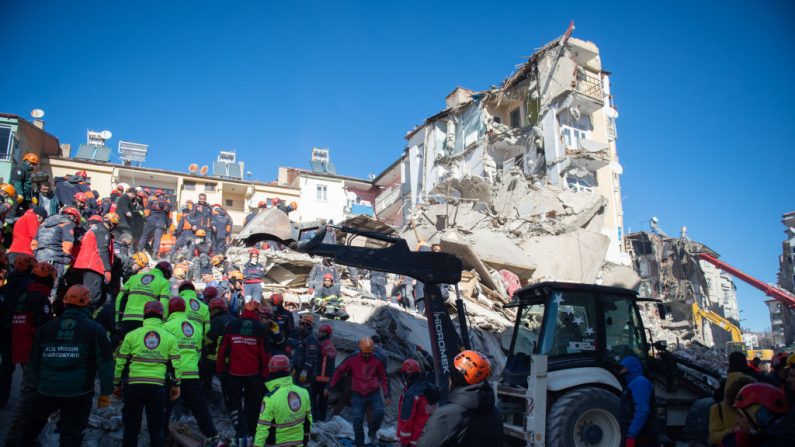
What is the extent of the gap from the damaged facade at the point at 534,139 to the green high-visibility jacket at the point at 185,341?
65.0ft

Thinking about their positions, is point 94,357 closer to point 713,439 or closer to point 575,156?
point 713,439

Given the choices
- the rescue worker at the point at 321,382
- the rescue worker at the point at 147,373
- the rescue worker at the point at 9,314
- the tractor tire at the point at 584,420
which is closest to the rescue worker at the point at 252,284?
the rescue worker at the point at 321,382

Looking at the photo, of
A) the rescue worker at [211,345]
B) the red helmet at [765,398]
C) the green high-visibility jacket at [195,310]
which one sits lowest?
the rescue worker at [211,345]

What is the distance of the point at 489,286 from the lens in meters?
17.4

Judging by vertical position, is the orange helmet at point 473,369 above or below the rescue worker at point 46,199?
below

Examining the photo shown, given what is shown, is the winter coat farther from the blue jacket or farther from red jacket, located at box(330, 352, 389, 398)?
the blue jacket

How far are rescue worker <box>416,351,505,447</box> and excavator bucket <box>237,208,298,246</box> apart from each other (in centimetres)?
308

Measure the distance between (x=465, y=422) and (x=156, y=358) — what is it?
3.54 meters

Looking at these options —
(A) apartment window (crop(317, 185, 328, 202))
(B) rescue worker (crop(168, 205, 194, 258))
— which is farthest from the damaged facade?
(B) rescue worker (crop(168, 205, 194, 258))

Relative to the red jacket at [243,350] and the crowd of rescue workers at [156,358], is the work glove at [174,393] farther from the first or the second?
the red jacket at [243,350]

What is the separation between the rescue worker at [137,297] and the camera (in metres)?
6.46

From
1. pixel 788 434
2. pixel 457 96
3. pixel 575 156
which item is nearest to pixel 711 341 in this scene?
pixel 575 156

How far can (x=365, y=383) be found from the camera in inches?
293

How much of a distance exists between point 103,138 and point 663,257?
1503 inches
